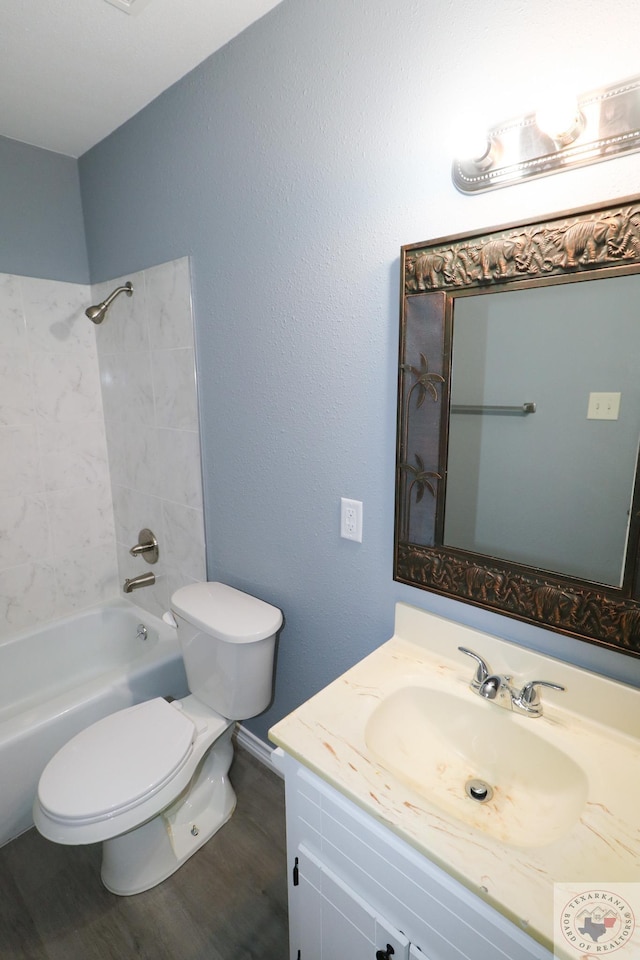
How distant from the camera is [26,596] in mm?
2129

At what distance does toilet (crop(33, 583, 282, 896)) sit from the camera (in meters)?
1.24

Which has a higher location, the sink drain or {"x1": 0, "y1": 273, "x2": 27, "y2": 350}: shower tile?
{"x1": 0, "y1": 273, "x2": 27, "y2": 350}: shower tile

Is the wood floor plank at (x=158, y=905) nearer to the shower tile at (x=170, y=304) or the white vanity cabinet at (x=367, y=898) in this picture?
the white vanity cabinet at (x=367, y=898)

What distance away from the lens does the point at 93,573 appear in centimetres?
236

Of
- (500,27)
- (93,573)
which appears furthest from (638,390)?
(93,573)

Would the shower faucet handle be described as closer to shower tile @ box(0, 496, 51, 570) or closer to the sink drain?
shower tile @ box(0, 496, 51, 570)

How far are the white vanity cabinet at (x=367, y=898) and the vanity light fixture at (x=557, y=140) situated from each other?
1218mm

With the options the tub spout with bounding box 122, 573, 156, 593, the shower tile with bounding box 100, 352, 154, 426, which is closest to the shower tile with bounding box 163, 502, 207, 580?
the tub spout with bounding box 122, 573, 156, 593

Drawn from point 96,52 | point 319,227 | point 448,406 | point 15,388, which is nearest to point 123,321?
point 15,388

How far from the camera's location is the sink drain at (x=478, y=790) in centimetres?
94

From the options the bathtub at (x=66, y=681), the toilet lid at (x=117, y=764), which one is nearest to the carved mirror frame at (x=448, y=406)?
the toilet lid at (x=117, y=764)

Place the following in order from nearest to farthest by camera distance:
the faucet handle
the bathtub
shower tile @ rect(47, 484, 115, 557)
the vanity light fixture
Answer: the vanity light fixture < the faucet handle < the bathtub < shower tile @ rect(47, 484, 115, 557)

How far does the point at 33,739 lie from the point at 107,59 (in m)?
2.15

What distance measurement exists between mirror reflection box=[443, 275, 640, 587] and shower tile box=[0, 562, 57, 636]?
75.8 inches
